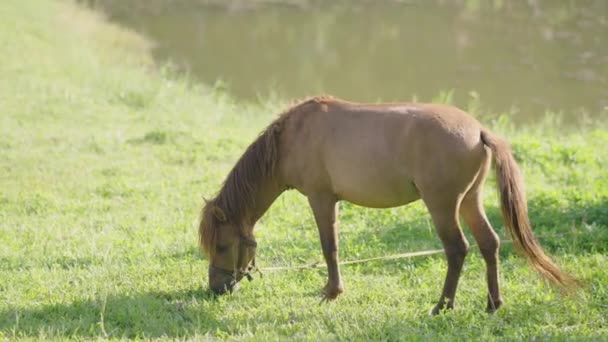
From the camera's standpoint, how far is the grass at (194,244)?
5270 mm

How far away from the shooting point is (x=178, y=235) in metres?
7.36

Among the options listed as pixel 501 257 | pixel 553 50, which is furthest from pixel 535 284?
pixel 553 50

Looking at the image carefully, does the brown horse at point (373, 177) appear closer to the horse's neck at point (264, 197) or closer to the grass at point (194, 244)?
the horse's neck at point (264, 197)

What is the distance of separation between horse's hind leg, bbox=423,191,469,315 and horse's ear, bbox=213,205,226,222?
1.40 meters

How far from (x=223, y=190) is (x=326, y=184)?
2.39 ft

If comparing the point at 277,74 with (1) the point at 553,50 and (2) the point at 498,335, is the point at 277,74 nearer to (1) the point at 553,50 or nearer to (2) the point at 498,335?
(1) the point at 553,50

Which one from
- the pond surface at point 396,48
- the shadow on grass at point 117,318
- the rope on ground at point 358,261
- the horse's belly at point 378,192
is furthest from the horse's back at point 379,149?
the pond surface at point 396,48

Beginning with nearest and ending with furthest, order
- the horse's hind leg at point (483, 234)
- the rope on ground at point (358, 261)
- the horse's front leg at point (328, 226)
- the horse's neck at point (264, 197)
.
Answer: the horse's hind leg at point (483, 234), the horse's front leg at point (328, 226), the horse's neck at point (264, 197), the rope on ground at point (358, 261)

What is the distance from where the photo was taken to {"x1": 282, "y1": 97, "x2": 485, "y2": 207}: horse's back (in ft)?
17.2

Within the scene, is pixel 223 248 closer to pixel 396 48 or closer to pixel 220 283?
pixel 220 283

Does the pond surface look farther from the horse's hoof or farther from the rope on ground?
the horse's hoof

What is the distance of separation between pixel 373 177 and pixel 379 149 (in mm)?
183

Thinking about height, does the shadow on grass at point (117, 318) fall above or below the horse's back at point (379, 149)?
below

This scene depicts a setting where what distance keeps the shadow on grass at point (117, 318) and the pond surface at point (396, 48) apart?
9.50m
